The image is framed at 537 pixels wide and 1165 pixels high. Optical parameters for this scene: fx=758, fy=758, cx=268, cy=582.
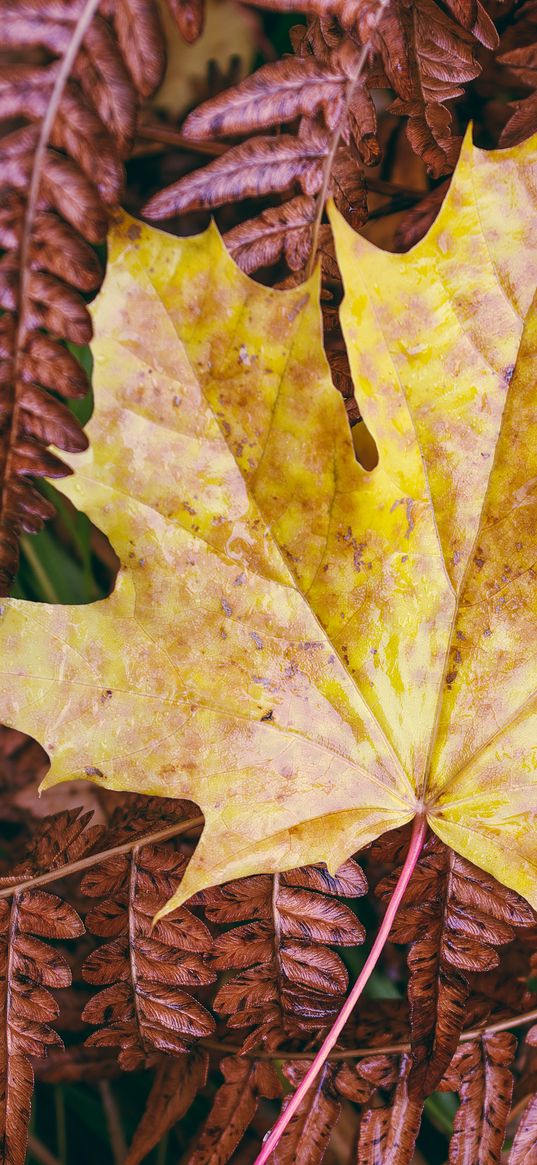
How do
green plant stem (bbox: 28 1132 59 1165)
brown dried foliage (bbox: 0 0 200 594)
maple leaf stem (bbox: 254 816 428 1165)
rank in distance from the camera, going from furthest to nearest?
1. green plant stem (bbox: 28 1132 59 1165)
2. maple leaf stem (bbox: 254 816 428 1165)
3. brown dried foliage (bbox: 0 0 200 594)

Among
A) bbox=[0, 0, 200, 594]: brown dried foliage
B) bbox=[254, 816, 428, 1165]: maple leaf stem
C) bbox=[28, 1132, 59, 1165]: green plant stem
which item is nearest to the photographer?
bbox=[0, 0, 200, 594]: brown dried foliage

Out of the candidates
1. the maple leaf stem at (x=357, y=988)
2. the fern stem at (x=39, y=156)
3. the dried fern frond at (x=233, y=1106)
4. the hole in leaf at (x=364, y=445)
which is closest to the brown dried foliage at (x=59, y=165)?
the fern stem at (x=39, y=156)

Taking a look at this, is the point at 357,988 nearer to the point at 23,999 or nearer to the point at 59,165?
the point at 23,999

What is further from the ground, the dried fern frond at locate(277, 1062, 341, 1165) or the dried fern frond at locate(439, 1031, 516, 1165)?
the dried fern frond at locate(439, 1031, 516, 1165)

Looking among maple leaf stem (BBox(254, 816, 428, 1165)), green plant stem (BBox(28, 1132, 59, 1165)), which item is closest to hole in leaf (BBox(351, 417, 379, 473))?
maple leaf stem (BBox(254, 816, 428, 1165))

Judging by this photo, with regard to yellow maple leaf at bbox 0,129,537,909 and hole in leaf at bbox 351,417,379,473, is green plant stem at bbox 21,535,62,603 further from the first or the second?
hole in leaf at bbox 351,417,379,473

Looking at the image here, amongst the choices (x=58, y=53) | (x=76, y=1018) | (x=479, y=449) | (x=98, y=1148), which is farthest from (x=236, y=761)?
(x=98, y=1148)
